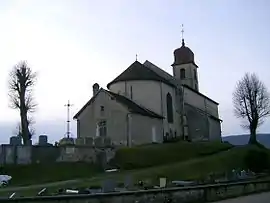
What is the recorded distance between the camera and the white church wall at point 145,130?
2022 inches

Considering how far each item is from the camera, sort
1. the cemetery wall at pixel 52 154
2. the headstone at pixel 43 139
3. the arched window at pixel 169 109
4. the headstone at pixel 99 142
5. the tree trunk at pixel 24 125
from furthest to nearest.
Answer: the arched window at pixel 169 109 < the tree trunk at pixel 24 125 < the headstone at pixel 43 139 < the headstone at pixel 99 142 < the cemetery wall at pixel 52 154

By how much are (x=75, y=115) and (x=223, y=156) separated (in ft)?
71.0

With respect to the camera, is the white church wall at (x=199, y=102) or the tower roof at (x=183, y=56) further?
the tower roof at (x=183, y=56)

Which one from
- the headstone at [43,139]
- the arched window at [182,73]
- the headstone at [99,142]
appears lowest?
the headstone at [99,142]

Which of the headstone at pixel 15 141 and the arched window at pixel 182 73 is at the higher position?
the arched window at pixel 182 73

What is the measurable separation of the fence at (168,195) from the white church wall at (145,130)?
98.2 ft

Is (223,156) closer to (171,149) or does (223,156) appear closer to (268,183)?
(171,149)

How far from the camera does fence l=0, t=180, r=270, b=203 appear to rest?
467 inches

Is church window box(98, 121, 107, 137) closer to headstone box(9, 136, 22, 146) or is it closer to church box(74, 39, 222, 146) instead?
church box(74, 39, 222, 146)

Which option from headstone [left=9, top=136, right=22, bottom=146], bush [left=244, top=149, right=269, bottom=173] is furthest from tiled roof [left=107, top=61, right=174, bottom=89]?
bush [left=244, top=149, right=269, bottom=173]

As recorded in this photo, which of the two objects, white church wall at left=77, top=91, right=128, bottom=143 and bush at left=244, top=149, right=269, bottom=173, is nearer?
bush at left=244, top=149, right=269, bottom=173

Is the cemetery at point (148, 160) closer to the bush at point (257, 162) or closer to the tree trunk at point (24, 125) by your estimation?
the bush at point (257, 162)

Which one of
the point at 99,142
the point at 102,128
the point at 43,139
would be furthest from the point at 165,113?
the point at 43,139

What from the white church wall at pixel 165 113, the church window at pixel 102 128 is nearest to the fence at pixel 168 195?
the church window at pixel 102 128
